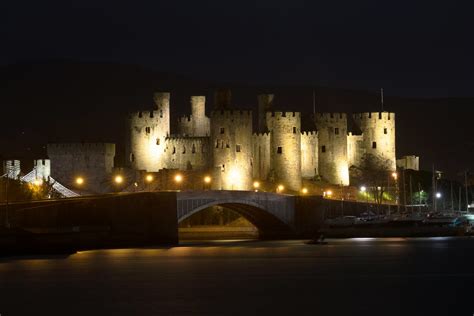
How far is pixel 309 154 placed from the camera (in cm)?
11631

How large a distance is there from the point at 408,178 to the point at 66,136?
61.5m

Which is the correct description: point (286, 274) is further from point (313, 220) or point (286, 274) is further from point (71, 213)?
point (313, 220)

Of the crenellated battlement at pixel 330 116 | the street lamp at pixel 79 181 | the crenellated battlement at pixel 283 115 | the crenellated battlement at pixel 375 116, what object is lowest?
the street lamp at pixel 79 181

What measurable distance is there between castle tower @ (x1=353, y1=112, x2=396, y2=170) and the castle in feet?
7.37

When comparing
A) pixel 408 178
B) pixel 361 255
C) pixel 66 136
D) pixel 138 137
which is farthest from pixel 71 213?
pixel 66 136

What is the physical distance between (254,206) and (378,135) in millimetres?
33463

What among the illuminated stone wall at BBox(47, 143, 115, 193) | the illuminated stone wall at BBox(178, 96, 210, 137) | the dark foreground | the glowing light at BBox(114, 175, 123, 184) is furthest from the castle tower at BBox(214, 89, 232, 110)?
the dark foreground

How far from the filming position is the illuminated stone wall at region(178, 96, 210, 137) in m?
116

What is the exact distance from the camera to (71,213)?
84.4 m

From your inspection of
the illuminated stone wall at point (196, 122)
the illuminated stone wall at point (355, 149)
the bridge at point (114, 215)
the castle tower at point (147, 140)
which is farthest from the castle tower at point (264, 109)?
the bridge at point (114, 215)

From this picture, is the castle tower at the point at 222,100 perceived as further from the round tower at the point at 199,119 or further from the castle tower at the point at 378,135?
the castle tower at the point at 378,135

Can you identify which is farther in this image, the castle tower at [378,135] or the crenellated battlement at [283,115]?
the castle tower at [378,135]

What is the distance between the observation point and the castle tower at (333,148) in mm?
117438

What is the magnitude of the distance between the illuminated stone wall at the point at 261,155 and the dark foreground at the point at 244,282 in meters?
24.7
